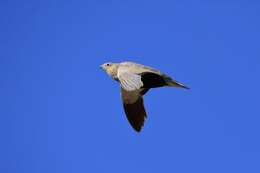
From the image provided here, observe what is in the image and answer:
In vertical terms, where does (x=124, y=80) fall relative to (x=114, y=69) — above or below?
below

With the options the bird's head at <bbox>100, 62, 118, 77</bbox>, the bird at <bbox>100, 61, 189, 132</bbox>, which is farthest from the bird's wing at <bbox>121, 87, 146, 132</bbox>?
the bird's head at <bbox>100, 62, 118, 77</bbox>

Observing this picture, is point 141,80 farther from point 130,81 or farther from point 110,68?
point 130,81

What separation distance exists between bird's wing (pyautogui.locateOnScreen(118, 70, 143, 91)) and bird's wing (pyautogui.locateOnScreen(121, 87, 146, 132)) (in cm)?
298

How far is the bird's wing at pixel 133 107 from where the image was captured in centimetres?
2141

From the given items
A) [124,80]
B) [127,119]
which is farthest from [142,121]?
[124,80]

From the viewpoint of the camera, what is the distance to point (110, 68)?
2192cm

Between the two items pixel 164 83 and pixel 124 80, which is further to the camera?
pixel 164 83

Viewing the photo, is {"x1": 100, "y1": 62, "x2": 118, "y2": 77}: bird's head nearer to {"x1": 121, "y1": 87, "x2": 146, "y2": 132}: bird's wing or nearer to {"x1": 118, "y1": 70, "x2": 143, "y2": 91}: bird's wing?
{"x1": 121, "y1": 87, "x2": 146, "y2": 132}: bird's wing

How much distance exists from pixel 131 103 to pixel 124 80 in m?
4.28

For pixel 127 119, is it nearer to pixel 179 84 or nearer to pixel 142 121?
pixel 142 121

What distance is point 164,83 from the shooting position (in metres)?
20.7

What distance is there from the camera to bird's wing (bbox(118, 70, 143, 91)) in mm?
16717

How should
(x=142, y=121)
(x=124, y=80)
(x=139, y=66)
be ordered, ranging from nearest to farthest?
1. (x=124, y=80)
2. (x=139, y=66)
3. (x=142, y=121)

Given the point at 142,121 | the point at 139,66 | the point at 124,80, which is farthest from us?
the point at 142,121
